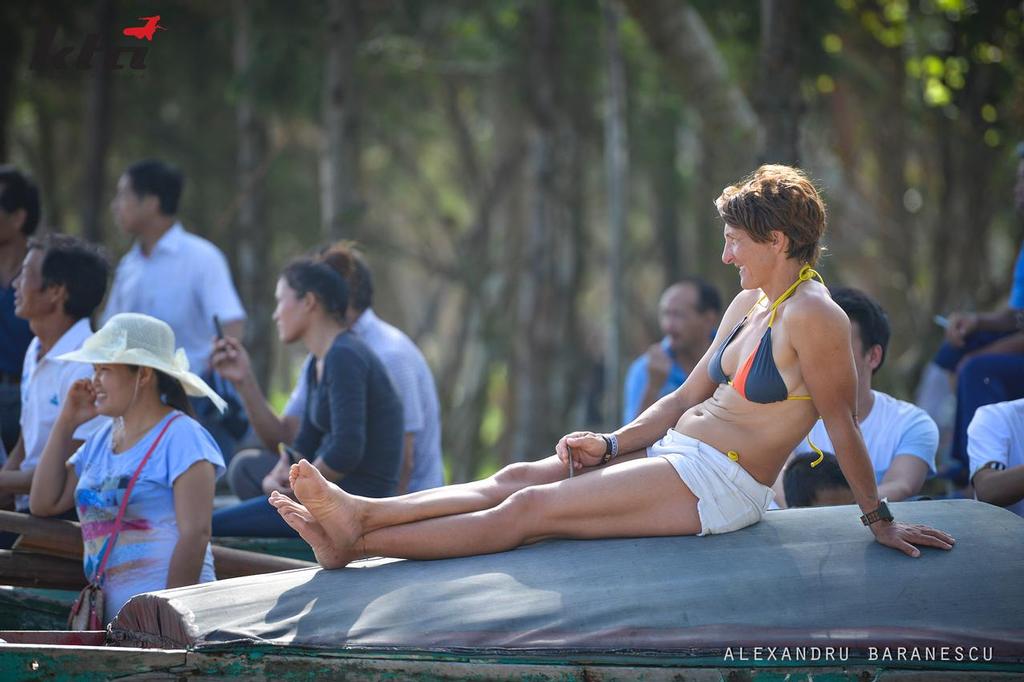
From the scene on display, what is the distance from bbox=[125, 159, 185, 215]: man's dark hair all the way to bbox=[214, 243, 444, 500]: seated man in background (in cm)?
145

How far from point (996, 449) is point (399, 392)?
3.14 m

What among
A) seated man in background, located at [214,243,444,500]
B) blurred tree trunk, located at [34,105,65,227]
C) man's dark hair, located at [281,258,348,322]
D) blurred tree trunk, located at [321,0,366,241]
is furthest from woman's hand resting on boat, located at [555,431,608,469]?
blurred tree trunk, located at [34,105,65,227]

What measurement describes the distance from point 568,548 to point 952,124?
10.6 metres

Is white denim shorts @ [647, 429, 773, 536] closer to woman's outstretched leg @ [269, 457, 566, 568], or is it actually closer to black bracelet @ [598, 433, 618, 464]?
black bracelet @ [598, 433, 618, 464]

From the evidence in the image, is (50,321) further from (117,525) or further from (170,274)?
(170,274)

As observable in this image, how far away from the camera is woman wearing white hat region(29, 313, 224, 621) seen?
4848 millimetres

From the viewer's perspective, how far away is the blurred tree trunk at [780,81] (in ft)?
27.2

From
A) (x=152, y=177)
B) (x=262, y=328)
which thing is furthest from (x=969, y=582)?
(x=262, y=328)

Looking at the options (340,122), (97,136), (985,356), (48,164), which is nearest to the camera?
(985,356)

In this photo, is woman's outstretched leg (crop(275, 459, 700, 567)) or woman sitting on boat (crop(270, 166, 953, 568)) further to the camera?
woman's outstretched leg (crop(275, 459, 700, 567))

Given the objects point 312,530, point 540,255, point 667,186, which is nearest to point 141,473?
point 312,530

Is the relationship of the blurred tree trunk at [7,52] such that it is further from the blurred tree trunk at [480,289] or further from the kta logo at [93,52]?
the blurred tree trunk at [480,289]

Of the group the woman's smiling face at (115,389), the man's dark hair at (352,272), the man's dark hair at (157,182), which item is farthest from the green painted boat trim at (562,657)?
the man's dark hair at (157,182)

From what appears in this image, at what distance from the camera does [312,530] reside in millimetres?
4340
